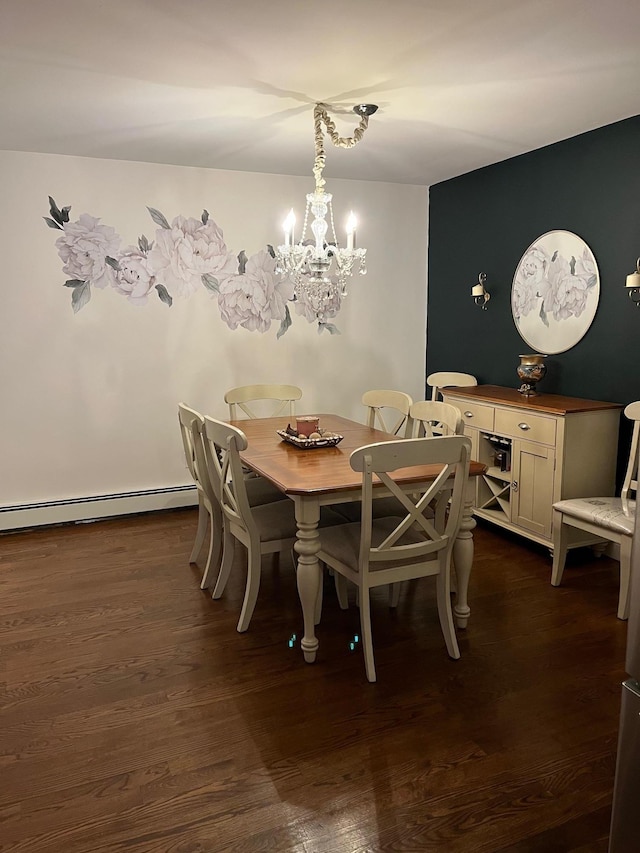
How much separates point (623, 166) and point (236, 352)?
104 inches

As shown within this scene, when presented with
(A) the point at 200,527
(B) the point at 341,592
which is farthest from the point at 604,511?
(A) the point at 200,527

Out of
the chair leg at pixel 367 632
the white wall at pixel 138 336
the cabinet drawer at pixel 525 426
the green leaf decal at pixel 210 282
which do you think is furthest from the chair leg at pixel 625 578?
the green leaf decal at pixel 210 282

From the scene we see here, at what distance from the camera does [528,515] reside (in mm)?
3533

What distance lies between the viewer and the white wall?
393cm

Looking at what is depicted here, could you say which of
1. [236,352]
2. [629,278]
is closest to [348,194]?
[236,352]

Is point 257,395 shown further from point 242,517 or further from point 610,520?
point 610,520

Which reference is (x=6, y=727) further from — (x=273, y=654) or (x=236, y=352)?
(x=236, y=352)

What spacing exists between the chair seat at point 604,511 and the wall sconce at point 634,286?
41.2 inches

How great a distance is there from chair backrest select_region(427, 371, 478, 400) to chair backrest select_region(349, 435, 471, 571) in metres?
2.07

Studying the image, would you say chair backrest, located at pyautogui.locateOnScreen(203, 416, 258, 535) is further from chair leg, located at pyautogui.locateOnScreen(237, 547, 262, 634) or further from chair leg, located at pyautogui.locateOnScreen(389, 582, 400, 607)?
chair leg, located at pyautogui.locateOnScreen(389, 582, 400, 607)

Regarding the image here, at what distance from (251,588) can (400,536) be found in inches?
28.2

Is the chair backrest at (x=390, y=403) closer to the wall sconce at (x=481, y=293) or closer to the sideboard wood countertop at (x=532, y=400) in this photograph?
the sideboard wood countertop at (x=532, y=400)

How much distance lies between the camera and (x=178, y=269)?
4.27 metres

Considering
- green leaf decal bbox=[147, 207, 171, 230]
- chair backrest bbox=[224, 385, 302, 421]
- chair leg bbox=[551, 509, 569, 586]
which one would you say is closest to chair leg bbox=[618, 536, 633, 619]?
chair leg bbox=[551, 509, 569, 586]
